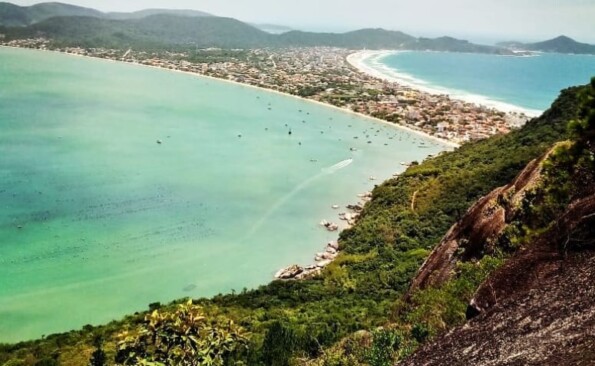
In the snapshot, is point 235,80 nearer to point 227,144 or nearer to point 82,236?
point 227,144

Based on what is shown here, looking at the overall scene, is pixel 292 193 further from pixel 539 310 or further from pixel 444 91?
pixel 444 91

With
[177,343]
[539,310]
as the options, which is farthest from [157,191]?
[539,310]

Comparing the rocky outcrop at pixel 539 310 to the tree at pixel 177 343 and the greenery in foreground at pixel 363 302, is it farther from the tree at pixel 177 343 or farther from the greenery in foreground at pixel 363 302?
the tree at pixel 177 343

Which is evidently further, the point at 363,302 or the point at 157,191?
the point at 157,191

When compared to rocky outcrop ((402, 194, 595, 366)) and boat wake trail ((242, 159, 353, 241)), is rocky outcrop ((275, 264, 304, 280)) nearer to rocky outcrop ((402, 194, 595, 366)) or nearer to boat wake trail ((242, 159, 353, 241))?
boat wake trail ((242, 159, 353, 241))

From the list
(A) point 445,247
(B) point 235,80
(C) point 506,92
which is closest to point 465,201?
(A) point 445,247

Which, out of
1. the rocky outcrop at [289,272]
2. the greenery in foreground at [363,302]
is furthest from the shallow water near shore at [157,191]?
the greenery in foreground at [363,302]
